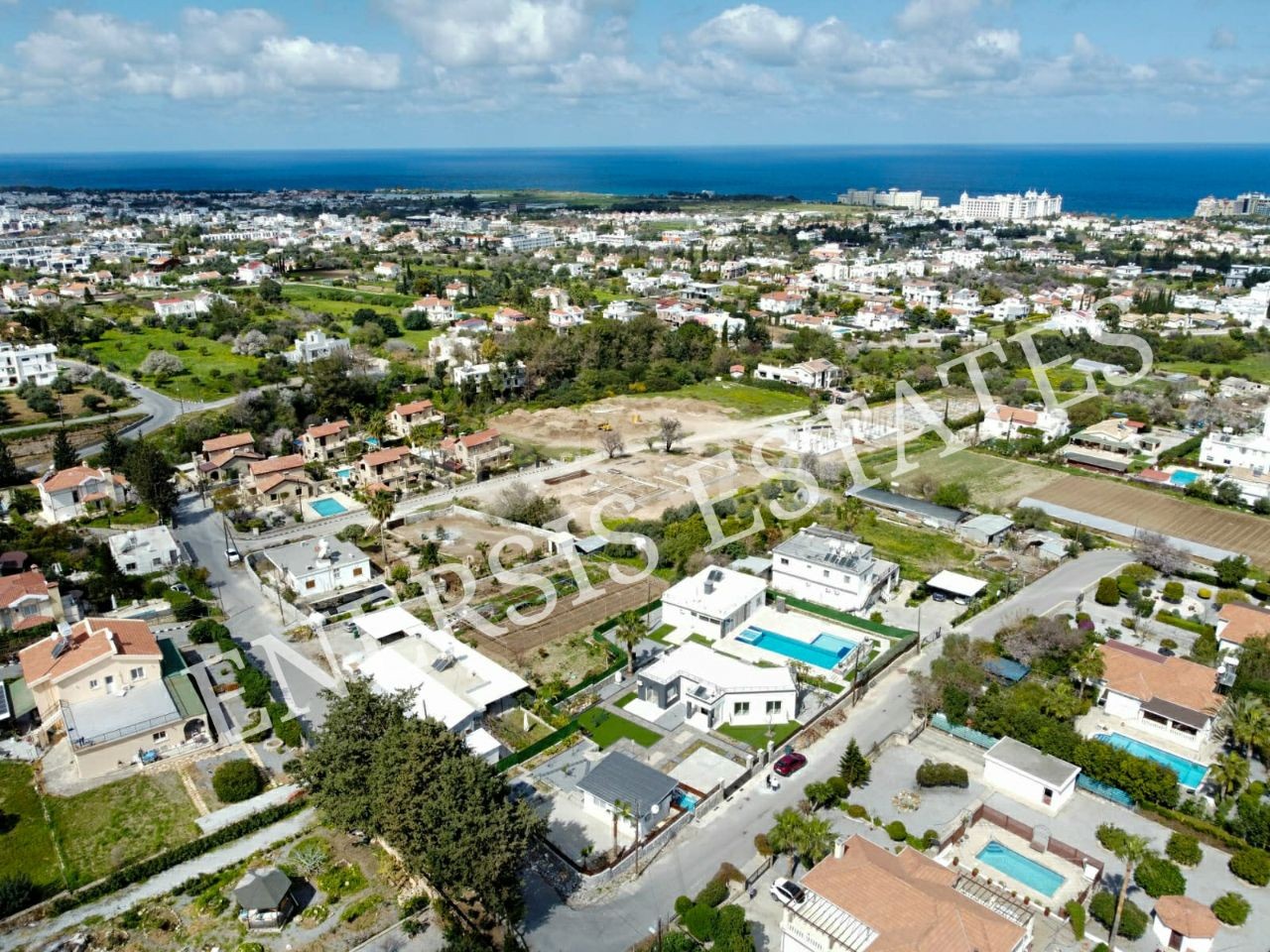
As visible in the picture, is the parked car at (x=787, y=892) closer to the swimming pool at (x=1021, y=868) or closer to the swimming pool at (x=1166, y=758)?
the swimming pool at (x=1021, y=868)

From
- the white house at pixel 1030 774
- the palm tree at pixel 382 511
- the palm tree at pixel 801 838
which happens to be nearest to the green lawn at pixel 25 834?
the palm tree at pixel 382 511

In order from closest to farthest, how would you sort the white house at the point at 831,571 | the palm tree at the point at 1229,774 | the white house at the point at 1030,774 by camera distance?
the palm tree at the point at 1229,774
the white house at the point at 1030,774
the white house at the point at 831,571

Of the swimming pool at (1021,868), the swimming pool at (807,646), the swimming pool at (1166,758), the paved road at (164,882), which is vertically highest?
the paved road at (164,882)

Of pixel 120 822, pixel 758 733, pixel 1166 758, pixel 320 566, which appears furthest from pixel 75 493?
pixel 1166 758

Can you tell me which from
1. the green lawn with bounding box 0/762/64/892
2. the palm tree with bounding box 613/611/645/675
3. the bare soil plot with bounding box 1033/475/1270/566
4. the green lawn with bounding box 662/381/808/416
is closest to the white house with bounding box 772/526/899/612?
the palm tree with bounding box 613/611/645/675

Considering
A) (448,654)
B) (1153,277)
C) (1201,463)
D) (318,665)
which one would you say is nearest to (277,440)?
(318,665)
